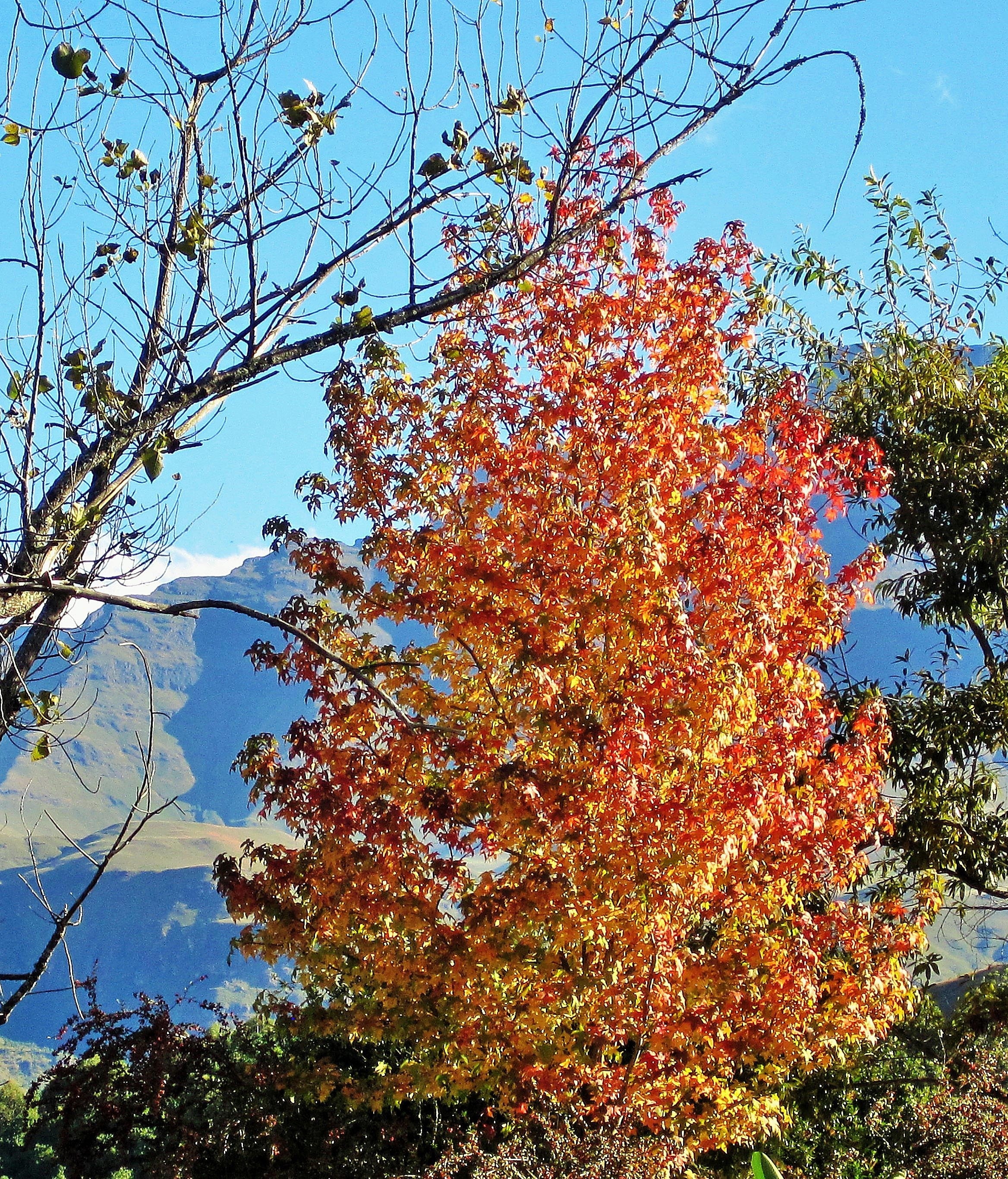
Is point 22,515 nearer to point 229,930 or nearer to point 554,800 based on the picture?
point 554,800

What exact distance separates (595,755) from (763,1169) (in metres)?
2.30

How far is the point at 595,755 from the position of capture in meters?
5.92

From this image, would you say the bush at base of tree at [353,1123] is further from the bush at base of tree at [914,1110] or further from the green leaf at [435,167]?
the green leaf at [435,167]

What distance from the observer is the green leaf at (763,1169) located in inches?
170

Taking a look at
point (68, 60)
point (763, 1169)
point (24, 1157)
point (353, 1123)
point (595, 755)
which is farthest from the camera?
point (24, 1157)

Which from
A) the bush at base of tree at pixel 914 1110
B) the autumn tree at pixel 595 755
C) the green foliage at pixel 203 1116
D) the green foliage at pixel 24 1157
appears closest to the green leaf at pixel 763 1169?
the autumn tree at pixel 595 755

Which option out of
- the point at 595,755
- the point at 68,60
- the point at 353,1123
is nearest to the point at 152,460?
the point at 68,60

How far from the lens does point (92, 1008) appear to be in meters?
7.96

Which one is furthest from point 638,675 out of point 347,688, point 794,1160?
point 794,1160

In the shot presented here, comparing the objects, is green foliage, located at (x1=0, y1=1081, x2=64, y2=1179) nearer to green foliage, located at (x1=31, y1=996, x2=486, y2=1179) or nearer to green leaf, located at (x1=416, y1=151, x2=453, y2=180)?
green foliage, located at (x1=31, y1=996, x2=486, y2=1179)

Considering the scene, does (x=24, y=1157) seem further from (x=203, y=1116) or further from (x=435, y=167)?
(x=435, y=167)

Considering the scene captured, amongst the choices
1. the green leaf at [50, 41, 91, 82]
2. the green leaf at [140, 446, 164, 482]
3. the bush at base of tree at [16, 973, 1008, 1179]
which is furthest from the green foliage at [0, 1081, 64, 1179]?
the green leaf at [50, 41, 91, 82]

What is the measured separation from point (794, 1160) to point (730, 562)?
541 cm

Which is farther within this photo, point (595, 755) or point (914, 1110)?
point (914, 1110)
